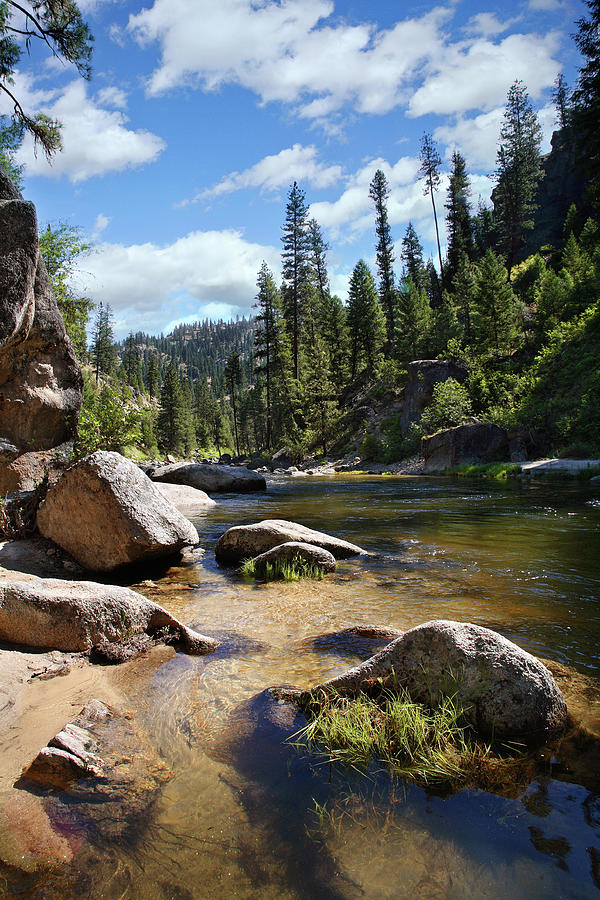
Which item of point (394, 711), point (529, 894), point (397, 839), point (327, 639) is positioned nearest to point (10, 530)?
point (327, 639)

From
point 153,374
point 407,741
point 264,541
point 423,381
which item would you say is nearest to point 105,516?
point 264,541

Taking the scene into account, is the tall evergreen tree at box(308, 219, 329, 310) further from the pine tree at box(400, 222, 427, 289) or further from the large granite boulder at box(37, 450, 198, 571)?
the large granite boulder at box(37, 450, 198, 571)

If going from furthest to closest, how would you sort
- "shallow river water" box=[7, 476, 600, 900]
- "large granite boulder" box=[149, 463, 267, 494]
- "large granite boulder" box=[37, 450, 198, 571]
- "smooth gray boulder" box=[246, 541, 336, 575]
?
"large granite boulder" box=[149, 463, 267, 494] → "smooth gray boulder" box=[246, 541, 336, 575] → "large granite boulder" box=[37, 450, 198, 571] → "shallow river water" box=[7, 476, 600, 900]

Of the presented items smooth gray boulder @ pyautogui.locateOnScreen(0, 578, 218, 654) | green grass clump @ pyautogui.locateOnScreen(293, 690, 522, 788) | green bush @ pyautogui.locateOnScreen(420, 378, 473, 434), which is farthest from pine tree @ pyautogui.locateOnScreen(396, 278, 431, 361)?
green grass clump @ pyautogui.locateOnScreen(293, 690, 522, 788)

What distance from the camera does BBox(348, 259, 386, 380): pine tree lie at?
51938 mm

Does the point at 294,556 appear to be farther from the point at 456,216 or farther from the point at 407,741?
the point at 456,216

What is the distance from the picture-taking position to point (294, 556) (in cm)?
767

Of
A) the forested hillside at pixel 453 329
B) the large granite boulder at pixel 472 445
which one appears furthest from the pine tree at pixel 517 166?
the large granite boulder at pixel 472 445

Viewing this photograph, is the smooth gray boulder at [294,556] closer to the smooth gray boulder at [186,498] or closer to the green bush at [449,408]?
the smooth gray boulder at [186,498]

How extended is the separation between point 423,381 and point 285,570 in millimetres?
32735

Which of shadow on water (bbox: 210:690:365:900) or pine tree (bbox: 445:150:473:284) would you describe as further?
pine tree (bbox: 445:150:473:284)

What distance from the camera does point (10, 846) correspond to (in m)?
2.24

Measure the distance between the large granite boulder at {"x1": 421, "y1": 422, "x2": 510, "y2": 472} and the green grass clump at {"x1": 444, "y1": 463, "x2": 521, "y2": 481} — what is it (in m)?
0.70

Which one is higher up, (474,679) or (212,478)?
(212,478)
